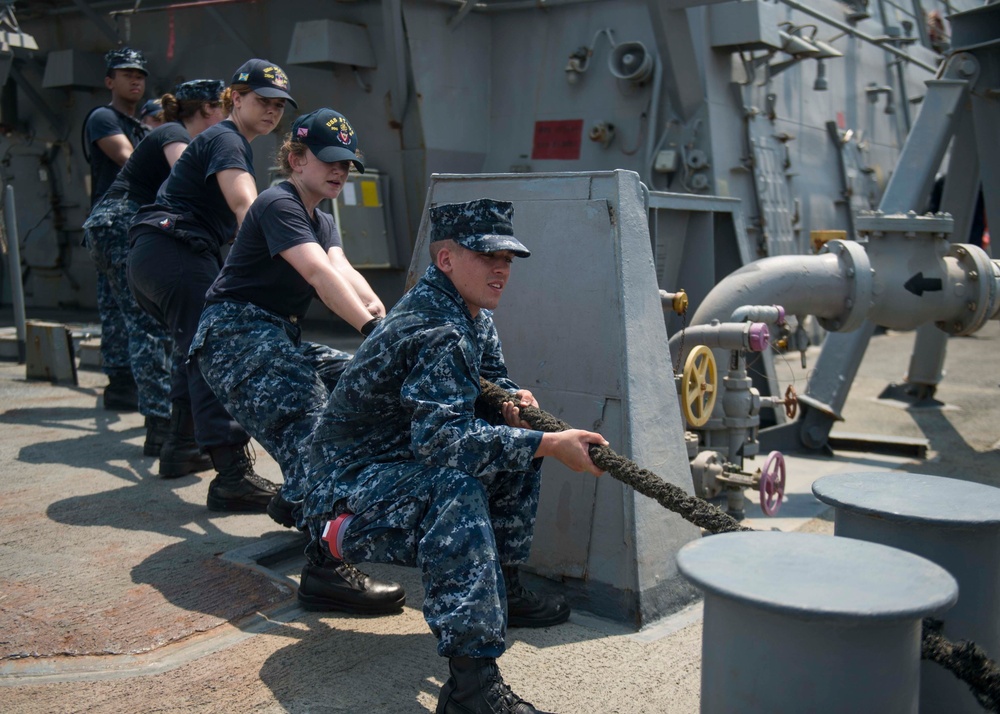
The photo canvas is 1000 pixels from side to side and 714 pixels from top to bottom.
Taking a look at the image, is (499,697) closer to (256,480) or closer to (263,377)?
(263,377)

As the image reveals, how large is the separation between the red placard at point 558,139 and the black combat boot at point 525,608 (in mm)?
5284

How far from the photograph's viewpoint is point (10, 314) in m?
10.4

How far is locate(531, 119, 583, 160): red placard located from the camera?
770 cm

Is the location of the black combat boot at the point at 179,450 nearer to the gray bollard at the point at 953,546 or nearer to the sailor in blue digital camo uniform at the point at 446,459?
the sailor in blue digital camo uniform at the point at 446,459

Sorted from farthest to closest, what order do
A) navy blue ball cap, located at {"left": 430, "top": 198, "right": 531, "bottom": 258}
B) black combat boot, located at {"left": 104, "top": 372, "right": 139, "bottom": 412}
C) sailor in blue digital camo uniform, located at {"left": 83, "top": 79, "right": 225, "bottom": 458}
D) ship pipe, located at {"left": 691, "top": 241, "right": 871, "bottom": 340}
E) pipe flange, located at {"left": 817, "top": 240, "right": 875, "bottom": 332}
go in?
black combat boot, located at {"left": 104, "top": 372, "right": 139, "bottom": 412} < pipe flange, located at {"left": 817, "top": 240, "right": 875, "bottom": 332} < ship pipe, located at {"left": 691, "top": 241, "right": 871, "bottom": 340} < sailor in blue digital camo uniform, located at {"left": 83, "top": 79, "right": 225, "bottom": 458} < navy blue ball cap, located at {"left": 430, "top": 198, "right": 531, "bottom": 258}

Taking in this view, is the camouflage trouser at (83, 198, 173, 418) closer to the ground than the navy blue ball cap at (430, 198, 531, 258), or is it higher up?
closer to the ground

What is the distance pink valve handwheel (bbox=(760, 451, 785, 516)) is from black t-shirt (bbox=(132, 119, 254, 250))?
233 centimetres

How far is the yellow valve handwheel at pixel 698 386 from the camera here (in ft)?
11.7

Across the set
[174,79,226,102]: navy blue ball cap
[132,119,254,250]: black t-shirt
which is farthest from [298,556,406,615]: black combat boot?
[174,79,226,102]: navy blue ball cap

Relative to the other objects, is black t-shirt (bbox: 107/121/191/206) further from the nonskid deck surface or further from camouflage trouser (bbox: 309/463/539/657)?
camouflage trouser (bbox: 309/463/539/657)

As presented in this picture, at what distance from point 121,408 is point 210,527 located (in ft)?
7.59

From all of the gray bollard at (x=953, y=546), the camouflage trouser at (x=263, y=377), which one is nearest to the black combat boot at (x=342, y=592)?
the camouflage trouser at (x=263, y=377)

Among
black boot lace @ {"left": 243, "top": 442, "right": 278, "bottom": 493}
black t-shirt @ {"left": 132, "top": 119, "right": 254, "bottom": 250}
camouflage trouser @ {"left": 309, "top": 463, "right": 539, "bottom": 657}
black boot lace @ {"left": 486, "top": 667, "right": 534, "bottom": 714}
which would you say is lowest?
black boot lace @ {"left": 486, "top": 667, "right": 534, "bottom": 714}

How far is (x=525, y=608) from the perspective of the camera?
292 centimetres
